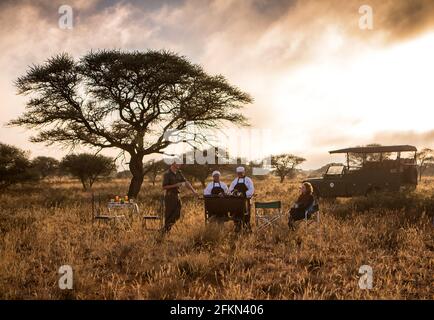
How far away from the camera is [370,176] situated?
1509cm

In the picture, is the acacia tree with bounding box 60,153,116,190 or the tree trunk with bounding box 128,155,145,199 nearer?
the tree trunk with bounding box 128,155,145,199

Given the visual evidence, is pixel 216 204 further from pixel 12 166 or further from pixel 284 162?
pixel 284 162

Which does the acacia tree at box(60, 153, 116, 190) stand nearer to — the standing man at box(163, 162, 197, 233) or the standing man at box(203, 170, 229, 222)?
the standing man at box(163, 162, 197, 233)

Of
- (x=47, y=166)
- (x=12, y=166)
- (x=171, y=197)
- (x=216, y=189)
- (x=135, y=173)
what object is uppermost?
(x=47, y=166)

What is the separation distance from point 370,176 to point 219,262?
11.5 metres

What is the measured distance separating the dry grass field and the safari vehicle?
20.1 feet

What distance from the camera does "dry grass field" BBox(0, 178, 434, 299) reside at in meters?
4.65

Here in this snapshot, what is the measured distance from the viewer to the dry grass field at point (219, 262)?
465cm

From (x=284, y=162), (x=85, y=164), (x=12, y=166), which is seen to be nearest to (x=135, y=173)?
(x=12, y=166)

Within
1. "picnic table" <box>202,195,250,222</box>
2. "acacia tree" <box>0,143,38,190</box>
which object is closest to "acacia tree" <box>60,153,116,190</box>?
"acacia tree" <box>0,143,38,190</box>

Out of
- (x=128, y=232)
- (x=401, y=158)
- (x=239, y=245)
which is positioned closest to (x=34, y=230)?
(x=128, y=232)
